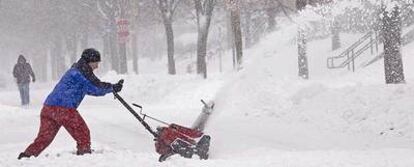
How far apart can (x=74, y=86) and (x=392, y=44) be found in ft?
29.6

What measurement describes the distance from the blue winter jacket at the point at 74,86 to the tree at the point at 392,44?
26.8 feet

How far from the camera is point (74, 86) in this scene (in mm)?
8648

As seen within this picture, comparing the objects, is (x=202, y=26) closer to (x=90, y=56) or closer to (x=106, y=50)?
(x=90, y=56)

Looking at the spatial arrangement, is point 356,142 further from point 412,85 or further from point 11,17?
point 11,17

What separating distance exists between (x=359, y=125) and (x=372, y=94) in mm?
954

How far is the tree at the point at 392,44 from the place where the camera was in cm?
1490

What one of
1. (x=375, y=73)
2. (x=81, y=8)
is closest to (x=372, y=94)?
(x=375, y=73)

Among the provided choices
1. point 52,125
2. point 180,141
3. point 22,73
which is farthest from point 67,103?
point 22,73

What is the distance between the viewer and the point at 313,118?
14336 millimetres

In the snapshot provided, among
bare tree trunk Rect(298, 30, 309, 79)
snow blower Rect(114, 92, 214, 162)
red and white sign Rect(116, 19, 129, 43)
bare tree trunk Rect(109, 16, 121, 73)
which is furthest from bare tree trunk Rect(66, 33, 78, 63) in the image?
snow blower Rect(114, 92, 214, 162)

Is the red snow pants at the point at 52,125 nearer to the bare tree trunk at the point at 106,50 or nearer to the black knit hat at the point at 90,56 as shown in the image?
the black knit hat at the point at 90,56

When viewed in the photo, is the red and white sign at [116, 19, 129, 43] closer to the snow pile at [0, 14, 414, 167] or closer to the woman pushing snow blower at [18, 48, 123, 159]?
the snow pile at [0, 14, 414, 167]

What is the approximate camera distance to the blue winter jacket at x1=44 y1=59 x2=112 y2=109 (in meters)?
8.62

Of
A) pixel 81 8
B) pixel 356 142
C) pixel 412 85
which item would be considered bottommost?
pixel 356 142
